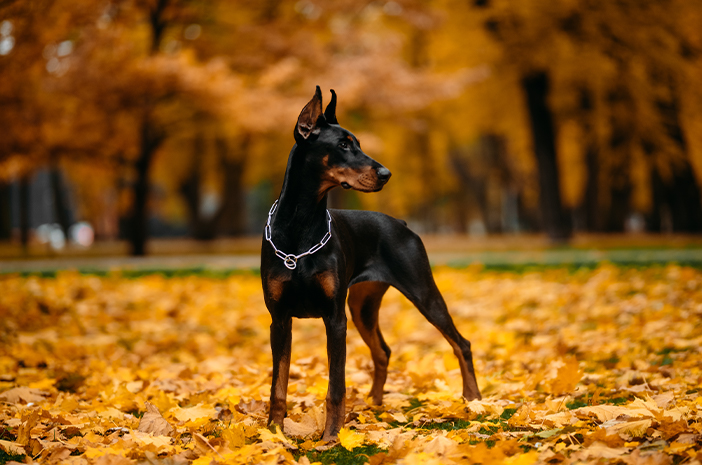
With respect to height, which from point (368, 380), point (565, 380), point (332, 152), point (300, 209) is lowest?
point (368, 380)

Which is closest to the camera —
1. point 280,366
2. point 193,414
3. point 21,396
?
point 280,366

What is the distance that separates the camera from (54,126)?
1402 cm

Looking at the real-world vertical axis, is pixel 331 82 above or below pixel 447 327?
above

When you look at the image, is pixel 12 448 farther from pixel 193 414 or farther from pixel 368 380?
pixel 368 380

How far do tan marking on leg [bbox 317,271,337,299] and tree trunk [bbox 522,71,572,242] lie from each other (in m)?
16.3

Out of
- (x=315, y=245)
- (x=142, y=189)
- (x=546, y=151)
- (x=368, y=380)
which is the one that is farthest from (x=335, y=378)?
(x=546, y=151)

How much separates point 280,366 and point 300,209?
87cm

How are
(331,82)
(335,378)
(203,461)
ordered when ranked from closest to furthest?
(203,461) → (335,378) → (331,82)

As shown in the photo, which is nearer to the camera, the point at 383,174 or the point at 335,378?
the point at 383,174

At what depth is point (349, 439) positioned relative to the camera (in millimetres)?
3166

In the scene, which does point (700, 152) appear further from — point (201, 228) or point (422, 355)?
point (422, 355)

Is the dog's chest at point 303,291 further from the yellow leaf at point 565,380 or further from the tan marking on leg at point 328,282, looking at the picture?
the yellow leaf at point 565,380

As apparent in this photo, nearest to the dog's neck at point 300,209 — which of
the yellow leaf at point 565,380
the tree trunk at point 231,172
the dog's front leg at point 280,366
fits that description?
the dog's front leg at point 280,366

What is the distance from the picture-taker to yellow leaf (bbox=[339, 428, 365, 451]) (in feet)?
10.3
